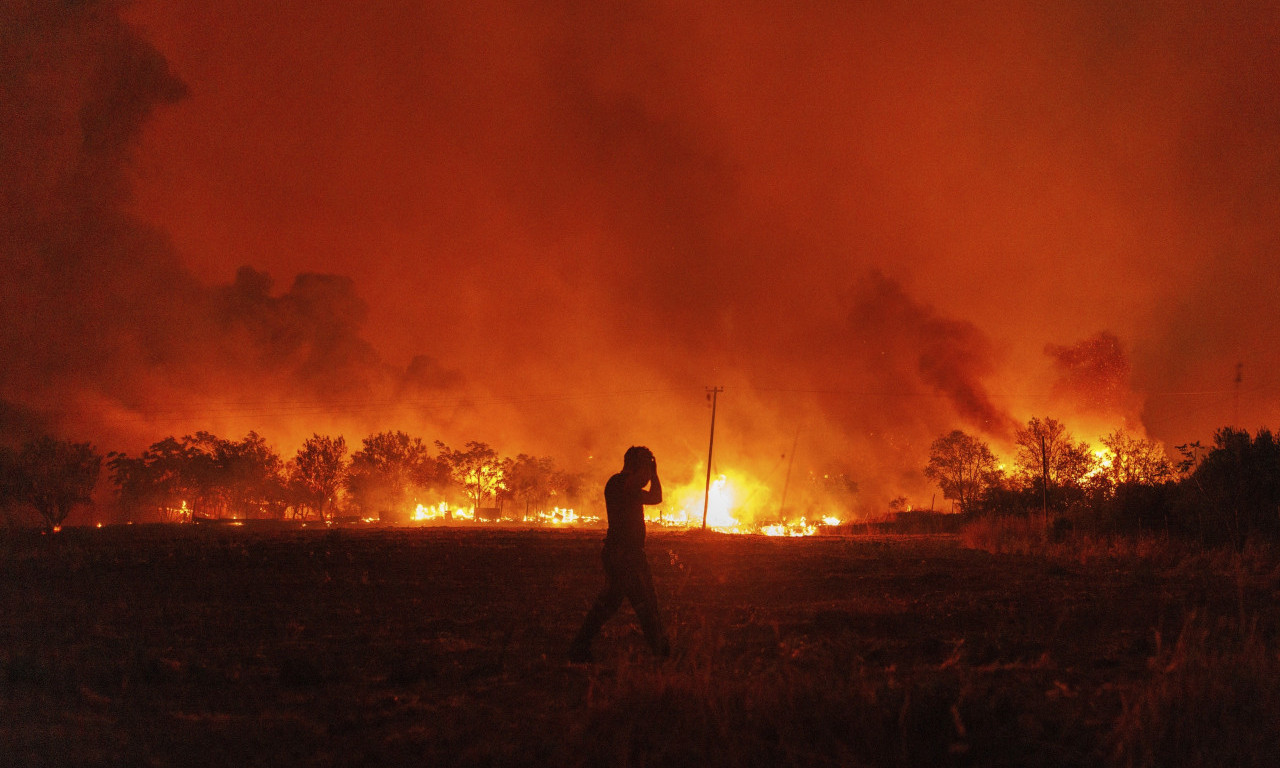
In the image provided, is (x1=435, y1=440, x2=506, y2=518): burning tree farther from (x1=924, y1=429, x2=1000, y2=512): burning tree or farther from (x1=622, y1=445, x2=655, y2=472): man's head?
(x1=622, y1=445, x2=655, y2=472): man's head

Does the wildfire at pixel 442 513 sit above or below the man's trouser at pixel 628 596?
below

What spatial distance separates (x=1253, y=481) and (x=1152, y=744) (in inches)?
1001

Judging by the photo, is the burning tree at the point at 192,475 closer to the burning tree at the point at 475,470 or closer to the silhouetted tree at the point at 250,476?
the silhouetted tree at the point at 250,476

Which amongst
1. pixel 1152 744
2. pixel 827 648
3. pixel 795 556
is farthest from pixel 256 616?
pixel 795 556

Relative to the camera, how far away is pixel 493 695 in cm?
664

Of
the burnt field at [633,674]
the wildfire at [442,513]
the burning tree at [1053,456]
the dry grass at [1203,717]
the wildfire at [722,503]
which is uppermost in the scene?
the burning tree at [1053,456]

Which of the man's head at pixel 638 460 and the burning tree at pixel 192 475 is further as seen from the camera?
the burning tree at pixel 192 475

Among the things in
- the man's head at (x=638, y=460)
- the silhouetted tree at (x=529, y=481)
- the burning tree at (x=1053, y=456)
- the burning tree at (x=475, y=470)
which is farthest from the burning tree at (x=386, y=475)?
the man's head at (x=638, y=460)

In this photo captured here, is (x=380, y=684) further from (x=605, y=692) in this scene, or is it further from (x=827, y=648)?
(x=827, y=648)

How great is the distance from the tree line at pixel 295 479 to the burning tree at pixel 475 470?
0.39ft

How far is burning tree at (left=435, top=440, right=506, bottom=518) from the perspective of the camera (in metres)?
87.8

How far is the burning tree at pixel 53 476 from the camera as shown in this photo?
58219 millimetres

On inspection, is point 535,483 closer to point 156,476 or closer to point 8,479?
point 156,476

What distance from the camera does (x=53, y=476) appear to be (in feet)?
196
